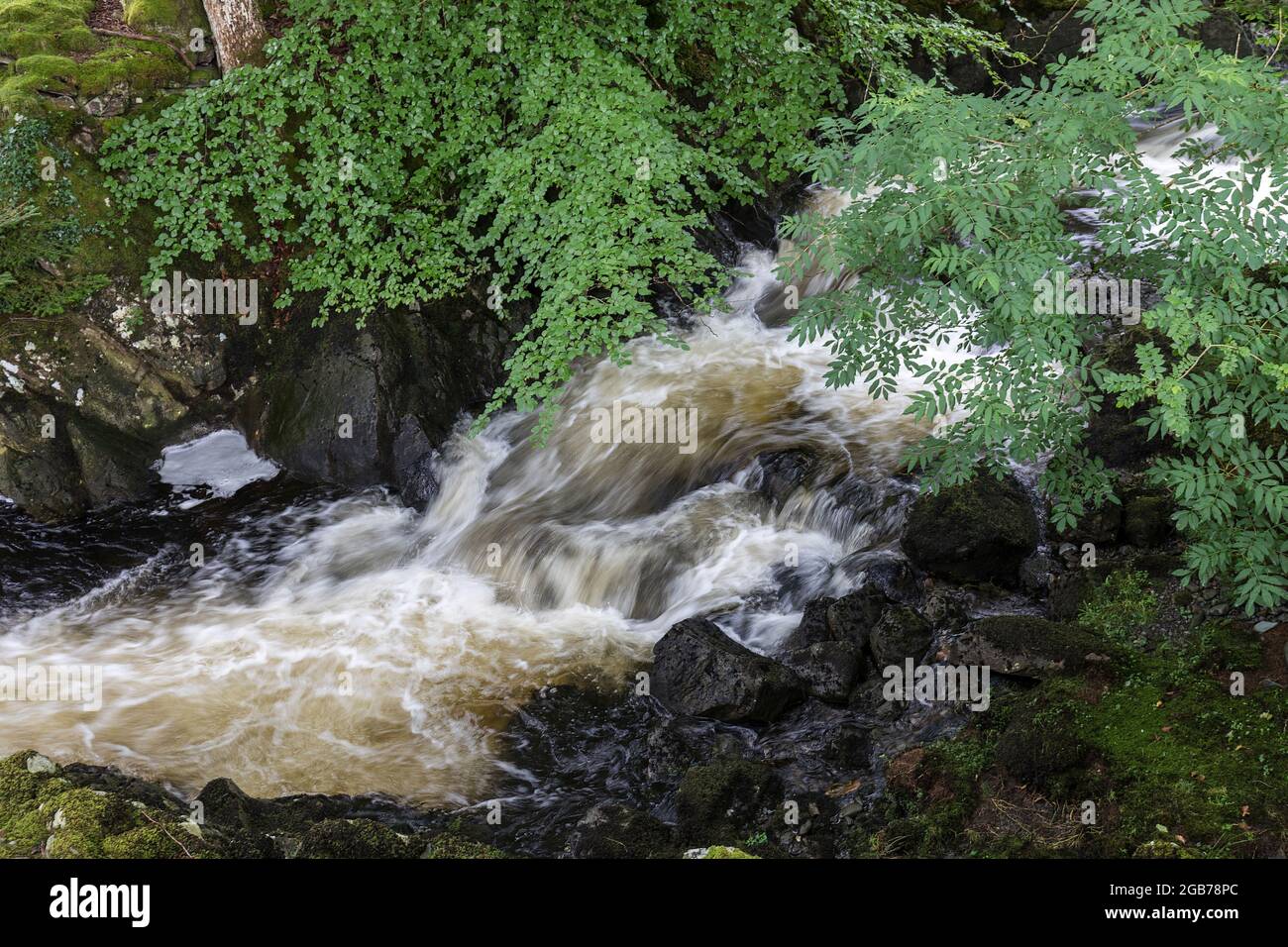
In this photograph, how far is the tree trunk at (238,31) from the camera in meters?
10.7

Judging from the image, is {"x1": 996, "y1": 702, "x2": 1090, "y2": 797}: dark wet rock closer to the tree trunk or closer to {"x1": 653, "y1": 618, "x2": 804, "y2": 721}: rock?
{"x1": 653, "y1": 618, "x2": 804, "y2": 721}: rock

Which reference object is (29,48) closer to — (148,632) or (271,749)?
(148,632)

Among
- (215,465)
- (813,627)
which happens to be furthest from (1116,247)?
(215,465)

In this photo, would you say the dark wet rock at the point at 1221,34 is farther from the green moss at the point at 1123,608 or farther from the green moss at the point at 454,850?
the green moss at the point at 454,850

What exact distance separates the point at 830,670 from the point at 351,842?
366 centimetres

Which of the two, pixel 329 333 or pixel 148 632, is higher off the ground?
pixel 329 333

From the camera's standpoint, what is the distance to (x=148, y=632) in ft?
28.8

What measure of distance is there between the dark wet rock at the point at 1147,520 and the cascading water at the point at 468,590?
1.81 meters

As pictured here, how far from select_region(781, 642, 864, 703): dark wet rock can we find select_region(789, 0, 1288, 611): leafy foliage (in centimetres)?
192

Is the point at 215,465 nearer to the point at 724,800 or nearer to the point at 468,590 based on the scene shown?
the point at 468,590

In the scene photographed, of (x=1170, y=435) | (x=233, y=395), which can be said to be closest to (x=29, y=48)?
(x=233, y=395)

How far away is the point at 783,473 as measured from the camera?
9516mm
